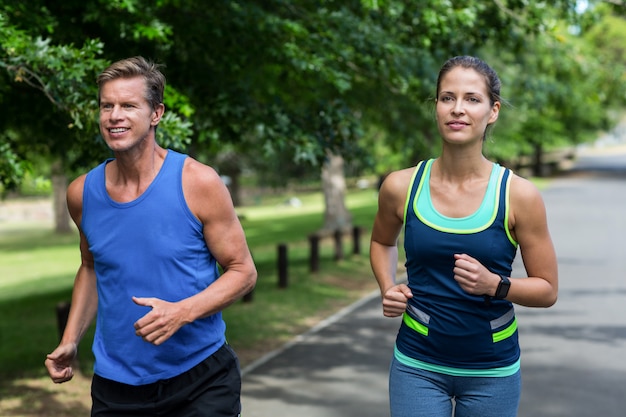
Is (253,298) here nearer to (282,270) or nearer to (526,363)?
(282,270)

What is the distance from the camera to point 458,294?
9.91ft

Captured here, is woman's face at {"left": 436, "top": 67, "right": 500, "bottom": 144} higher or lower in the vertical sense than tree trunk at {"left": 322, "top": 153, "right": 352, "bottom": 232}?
higher

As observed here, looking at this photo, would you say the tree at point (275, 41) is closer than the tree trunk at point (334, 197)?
Yes

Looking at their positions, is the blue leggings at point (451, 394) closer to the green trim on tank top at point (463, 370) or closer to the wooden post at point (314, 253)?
the green trim on tank top at point (463, 370)

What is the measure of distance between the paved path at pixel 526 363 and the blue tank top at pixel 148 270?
3772 mm

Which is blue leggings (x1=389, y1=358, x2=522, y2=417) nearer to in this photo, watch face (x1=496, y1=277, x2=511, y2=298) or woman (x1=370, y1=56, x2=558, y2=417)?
woman (x1=370, y1=56, x2=558, y2=417)

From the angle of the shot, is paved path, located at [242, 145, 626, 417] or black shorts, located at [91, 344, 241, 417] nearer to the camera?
black shorts, located at [91, 344, 241, 417]

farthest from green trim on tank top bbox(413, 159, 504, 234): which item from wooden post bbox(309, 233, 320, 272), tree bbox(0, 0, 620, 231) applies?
wooden post bbox(309, 233, 320, 272)

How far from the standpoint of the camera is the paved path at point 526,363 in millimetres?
6770

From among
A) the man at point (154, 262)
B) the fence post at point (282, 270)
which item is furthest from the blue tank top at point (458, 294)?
the fence post at point (282, 270)

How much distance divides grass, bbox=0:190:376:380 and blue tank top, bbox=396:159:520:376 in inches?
224

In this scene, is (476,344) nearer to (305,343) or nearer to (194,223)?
(194,223)

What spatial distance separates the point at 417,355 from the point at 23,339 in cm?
857

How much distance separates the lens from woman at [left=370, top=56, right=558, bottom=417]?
2984 millimetres
